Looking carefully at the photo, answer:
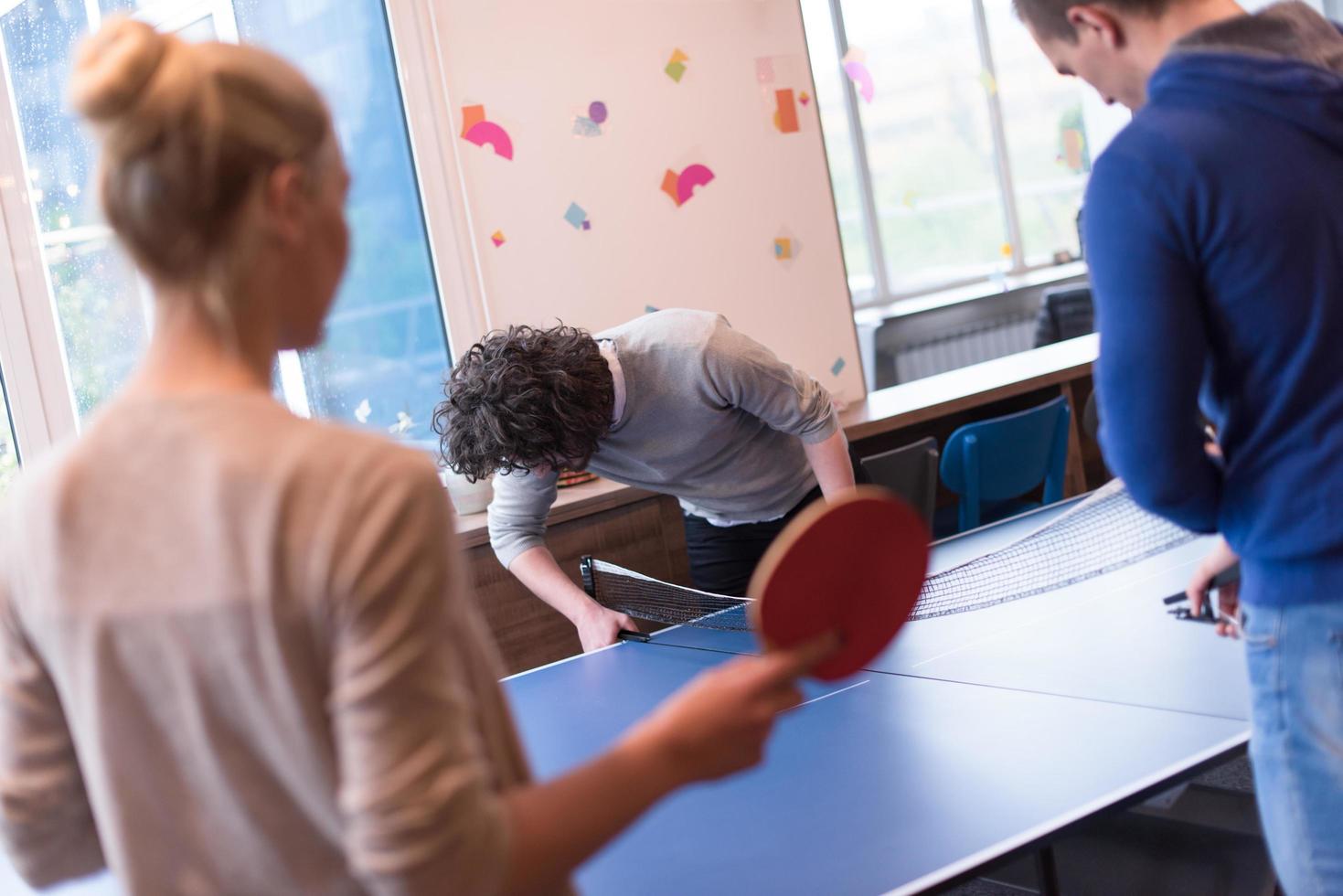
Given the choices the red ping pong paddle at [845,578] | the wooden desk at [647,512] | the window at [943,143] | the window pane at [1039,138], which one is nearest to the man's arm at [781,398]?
the wooden desk at [647,512]

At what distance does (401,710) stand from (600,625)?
1967mm

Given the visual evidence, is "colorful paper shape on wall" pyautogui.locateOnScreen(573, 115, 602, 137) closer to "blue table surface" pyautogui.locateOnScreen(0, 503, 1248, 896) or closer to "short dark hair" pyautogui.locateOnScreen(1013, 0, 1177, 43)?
"blue table surface" pyautogui.locateOnScreen(0, 503, 1248, 896)

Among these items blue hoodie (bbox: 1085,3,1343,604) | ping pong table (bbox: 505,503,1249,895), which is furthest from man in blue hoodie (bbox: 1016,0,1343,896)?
ping pong table (bbox: 505,503,1249,895)

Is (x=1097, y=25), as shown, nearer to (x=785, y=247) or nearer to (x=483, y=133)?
(x=483, y=133)

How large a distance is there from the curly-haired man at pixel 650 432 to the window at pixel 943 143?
4.82 m

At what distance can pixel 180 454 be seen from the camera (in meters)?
0.77

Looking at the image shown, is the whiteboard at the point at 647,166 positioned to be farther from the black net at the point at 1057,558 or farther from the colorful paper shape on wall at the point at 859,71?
the colorful paper shape on wall at the point at 859,71

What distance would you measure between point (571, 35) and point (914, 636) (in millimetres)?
2685

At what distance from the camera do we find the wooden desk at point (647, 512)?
3.50m

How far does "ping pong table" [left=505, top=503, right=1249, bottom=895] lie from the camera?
151 centimetres

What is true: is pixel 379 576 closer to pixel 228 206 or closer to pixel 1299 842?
pixel 228 206

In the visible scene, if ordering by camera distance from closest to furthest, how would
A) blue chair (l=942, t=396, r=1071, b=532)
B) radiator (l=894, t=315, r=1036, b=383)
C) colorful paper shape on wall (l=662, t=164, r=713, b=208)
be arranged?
blue chair (l=942, t=396, r=1071, b=532) → colorful paper shape on wall (l=662, t=164, r=713, b=208) → radiator (l=894, t=315, r=1036, b=383)

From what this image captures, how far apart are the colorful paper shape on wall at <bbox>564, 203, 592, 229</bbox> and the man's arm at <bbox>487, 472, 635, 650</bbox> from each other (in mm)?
1564

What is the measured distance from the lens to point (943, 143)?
8.05m
